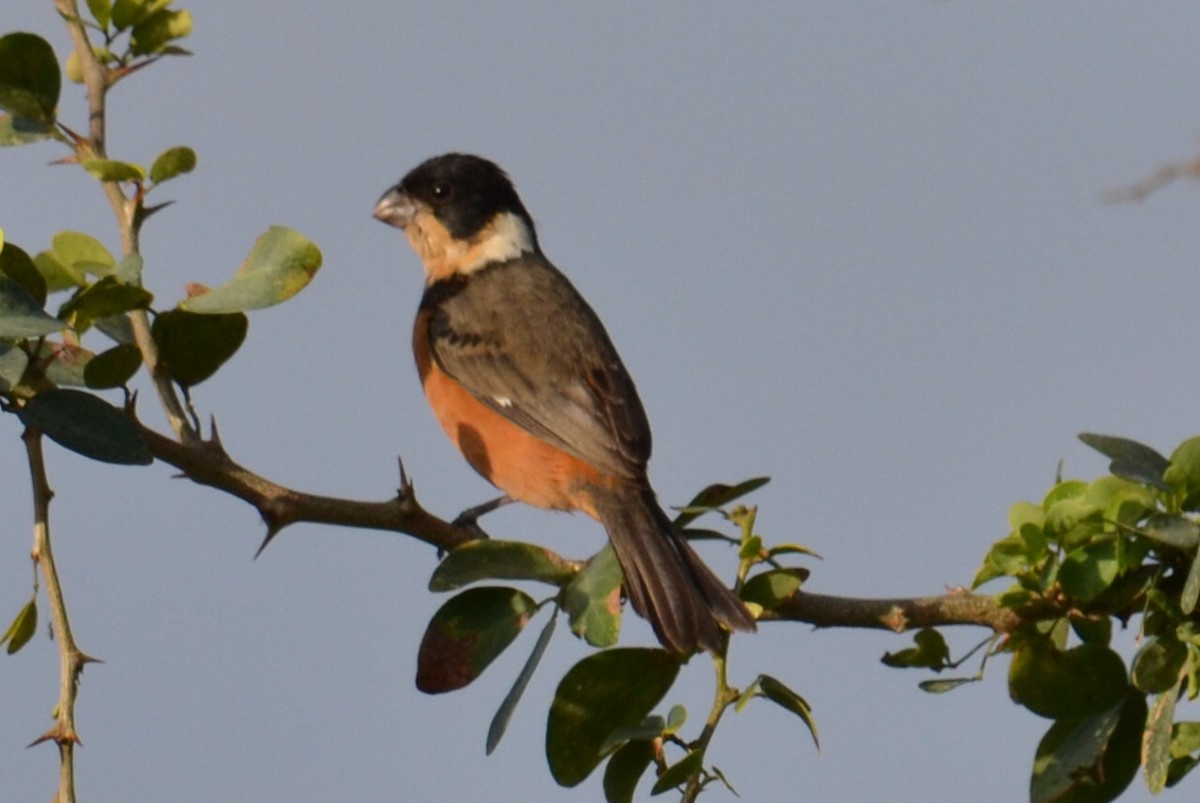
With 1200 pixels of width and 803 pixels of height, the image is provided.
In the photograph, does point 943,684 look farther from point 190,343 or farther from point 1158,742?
point 190,343

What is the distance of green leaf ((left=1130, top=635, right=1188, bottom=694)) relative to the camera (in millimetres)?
2172

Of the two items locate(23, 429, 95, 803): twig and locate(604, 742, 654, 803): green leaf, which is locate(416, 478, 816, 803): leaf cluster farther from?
locate(23, 429, 95, 803): twig

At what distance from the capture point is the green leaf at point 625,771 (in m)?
2.28

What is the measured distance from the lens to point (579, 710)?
2.30 metres

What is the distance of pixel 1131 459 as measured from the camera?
2217 millimetres

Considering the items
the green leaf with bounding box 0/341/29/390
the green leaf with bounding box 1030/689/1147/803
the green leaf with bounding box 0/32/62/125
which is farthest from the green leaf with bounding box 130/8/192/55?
the green leaf with bounding box 1030/689/1147/803

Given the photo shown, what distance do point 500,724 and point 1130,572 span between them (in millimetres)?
950

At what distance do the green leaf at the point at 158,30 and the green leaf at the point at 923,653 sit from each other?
1.60 m

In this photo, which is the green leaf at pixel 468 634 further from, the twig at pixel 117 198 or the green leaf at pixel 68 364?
the green leaf at pixel 68 364

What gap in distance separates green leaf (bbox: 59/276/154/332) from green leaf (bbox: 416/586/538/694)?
2.04 feet

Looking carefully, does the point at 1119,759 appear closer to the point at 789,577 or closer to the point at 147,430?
the point at 789,577

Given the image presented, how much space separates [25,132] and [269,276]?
0.58 meters

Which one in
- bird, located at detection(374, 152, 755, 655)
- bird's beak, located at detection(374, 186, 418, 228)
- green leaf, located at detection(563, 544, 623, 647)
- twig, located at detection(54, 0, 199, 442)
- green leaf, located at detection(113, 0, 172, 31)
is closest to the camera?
green leaf, located at detection(563, 544, 623, 647)

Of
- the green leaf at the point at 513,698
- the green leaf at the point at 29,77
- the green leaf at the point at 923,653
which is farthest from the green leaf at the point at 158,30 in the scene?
the green leaf at the point at 923,653
